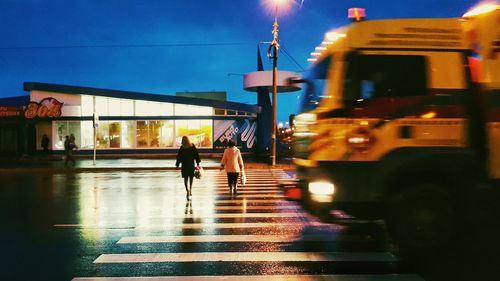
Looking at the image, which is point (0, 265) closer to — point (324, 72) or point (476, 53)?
point (324, 72)

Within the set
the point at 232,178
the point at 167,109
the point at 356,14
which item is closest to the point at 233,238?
the point at 356,14

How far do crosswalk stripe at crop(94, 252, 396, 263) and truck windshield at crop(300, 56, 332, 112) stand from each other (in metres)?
2.35

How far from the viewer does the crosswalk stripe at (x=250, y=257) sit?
666 cm

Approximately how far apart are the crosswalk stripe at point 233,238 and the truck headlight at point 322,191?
1415 millimetres

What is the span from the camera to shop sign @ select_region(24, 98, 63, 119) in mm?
36062

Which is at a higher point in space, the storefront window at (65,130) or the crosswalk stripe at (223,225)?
the storefront window at (65,130)

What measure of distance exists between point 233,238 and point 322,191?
220 centimetres

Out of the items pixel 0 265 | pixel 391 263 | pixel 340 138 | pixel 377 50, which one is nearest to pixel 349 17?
pixel 377 50

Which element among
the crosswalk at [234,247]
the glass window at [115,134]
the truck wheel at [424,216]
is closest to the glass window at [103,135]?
the glass window at [115,134]

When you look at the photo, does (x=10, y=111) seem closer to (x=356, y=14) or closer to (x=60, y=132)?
(x=60, y=132)

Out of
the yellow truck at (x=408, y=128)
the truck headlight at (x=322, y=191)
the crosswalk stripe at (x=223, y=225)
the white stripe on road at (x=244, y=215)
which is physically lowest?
the crosswalk stripe at (x=223, y=225)

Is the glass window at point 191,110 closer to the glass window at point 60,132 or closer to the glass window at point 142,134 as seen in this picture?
the glass window at point 142,134

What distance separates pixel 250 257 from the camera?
680 centimetres

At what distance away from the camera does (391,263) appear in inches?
253
